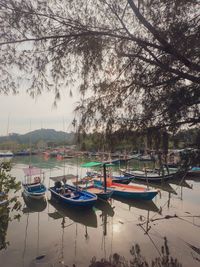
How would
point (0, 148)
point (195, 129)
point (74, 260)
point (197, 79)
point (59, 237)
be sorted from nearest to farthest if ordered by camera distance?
point (197, 79), point (195, 129), point (74, 260), point (59, 237), point (0, 148)

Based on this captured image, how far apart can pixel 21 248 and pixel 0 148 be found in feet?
220

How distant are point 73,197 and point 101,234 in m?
4.44

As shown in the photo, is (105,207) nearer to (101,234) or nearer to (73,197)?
(73,197)

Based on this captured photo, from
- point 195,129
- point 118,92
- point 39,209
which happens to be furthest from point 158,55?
point 39,209

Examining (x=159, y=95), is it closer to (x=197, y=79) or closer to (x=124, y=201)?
(x=197, y=79)

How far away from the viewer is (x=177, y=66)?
3033 millimetres

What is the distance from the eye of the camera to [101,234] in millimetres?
9984

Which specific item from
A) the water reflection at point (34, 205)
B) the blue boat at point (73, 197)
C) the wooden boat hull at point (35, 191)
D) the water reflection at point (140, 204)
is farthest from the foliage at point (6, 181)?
the wooden boat hull at point (35, 191)

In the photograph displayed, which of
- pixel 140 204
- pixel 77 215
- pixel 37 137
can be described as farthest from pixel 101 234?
pixel 37 137

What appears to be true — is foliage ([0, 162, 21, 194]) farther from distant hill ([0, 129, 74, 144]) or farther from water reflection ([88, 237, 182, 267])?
distant hill ([0, 129, 74, 144])

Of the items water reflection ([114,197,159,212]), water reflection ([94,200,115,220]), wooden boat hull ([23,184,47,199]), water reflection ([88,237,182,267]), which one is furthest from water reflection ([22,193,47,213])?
water reflection ([88,237,182,267])

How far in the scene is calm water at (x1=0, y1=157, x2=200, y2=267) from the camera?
25.6ft

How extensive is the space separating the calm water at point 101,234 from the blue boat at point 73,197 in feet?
1.50

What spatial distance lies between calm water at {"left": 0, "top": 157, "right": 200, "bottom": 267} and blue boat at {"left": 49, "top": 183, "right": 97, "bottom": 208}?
0.46 meters
